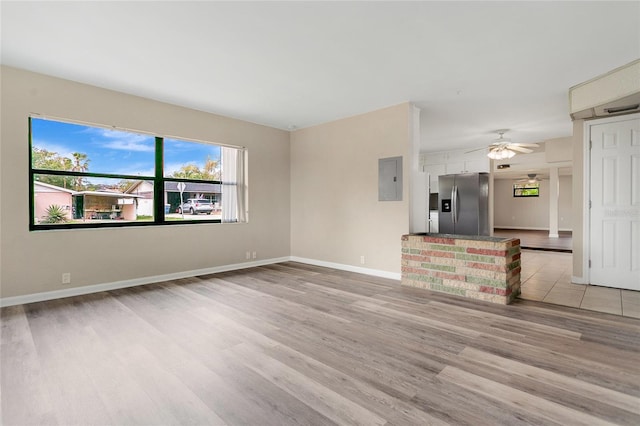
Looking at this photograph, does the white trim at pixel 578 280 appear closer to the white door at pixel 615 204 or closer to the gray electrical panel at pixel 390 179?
the white door at pixel 615 204

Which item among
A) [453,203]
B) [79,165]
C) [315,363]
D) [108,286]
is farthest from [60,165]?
[453,203]

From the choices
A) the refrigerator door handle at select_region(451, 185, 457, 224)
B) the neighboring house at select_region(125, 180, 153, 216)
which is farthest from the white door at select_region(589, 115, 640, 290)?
the neighboring house at select_region(125, 180, 153, 216)

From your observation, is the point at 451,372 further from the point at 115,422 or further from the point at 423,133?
the point at 423,133

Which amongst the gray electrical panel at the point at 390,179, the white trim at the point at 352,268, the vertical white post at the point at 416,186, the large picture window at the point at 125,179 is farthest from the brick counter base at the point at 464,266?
the large picture window at the point at 125,179

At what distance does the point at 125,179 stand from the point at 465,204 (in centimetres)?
689

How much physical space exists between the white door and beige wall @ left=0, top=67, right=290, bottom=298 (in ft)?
16.6

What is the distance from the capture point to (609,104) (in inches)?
143

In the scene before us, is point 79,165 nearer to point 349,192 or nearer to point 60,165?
point 60,165

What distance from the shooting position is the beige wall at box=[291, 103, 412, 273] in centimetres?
471

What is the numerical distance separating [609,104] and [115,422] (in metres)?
5.46

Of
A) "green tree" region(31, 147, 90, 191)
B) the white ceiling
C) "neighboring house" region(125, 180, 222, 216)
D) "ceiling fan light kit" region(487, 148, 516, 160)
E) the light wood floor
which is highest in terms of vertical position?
the white ceiling

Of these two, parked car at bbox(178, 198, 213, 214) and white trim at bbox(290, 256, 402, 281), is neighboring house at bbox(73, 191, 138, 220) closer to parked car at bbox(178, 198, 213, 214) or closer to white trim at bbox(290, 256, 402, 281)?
parked car at bbox(178, 198, 213, 214)

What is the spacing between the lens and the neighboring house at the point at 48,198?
3654 millimetres

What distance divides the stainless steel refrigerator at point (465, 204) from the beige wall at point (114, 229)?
4.22 meters
